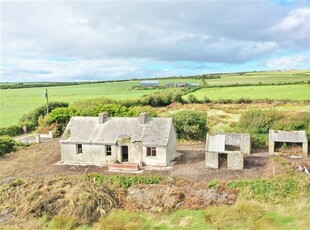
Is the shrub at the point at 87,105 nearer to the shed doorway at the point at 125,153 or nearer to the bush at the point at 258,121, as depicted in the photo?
the shed doorway at the point at 125,153

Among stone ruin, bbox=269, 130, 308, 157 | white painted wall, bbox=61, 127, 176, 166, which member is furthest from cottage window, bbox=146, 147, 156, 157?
stone ruin, bbox=269, 130, 308, 157

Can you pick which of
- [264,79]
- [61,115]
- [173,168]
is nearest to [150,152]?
[173,168]

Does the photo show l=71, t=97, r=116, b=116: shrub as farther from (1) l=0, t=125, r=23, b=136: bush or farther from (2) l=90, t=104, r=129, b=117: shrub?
(1) l=0, t=125, r=23, b=136: bush

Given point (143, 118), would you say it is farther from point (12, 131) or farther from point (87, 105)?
point (87, 105)

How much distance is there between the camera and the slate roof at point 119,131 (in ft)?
86.7

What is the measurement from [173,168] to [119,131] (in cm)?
540

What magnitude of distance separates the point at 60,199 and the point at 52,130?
22337 mm

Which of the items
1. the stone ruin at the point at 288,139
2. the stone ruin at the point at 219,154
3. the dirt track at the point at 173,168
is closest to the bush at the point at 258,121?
the stone ruin at the point at 288,139

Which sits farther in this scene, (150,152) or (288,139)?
(288,139)

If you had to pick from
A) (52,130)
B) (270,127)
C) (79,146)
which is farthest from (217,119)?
(79,146)

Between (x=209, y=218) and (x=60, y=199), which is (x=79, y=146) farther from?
(x=209, y=218)

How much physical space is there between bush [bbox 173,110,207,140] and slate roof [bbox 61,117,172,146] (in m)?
7.68

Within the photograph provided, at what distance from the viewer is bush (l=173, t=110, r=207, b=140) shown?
115ft

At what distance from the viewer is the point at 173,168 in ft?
83.5
